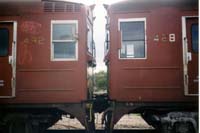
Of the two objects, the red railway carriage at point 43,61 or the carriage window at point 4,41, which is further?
the carriage window at point 4,41

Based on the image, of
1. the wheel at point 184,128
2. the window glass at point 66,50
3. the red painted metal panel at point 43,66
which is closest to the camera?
the wheel at point 184,128

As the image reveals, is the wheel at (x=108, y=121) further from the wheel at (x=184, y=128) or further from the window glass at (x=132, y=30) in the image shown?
the window glass at (x=132, y=30)

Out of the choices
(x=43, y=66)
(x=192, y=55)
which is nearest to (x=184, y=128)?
(x=192, y=55)

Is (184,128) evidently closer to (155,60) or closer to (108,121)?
(155,60)

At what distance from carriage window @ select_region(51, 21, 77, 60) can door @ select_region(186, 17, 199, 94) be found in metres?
2.58

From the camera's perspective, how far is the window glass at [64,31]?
8.59m

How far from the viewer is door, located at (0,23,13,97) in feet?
28.1

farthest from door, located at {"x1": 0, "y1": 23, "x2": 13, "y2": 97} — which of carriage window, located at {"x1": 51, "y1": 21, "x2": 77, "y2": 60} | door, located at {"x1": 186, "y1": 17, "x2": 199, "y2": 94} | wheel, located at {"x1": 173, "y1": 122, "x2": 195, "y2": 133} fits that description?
door, located at {"x1": 186, "y1": 17, "x2": 199, "y2": 94}

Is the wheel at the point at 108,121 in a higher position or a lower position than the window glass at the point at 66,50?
lower

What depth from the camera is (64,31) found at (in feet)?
28.2

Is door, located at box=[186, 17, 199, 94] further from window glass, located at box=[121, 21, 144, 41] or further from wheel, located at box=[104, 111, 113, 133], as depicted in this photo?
wheel, located at box=[104, 111, 113, 133]

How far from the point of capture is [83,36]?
8555mm

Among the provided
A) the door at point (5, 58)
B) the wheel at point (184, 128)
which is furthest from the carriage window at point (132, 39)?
the door at point (5, 58)

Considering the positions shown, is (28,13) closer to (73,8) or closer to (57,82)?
(73,8)
